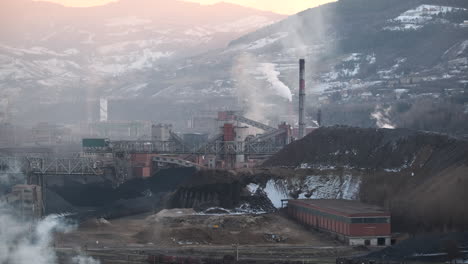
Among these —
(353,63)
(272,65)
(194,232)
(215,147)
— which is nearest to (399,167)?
(194,232)

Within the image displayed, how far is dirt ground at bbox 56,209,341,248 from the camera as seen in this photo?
28.2m

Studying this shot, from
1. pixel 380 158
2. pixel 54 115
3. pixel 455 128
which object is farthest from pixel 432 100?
pixel 54 115

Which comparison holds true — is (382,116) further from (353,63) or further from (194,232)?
(194,232)

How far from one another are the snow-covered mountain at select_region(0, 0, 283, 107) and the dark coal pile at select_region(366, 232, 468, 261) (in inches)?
2812

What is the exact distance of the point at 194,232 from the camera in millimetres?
28953

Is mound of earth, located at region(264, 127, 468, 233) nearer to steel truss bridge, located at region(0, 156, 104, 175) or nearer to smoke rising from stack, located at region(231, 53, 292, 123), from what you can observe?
steel truss bridge, located at region(0, 156, 104, 175)

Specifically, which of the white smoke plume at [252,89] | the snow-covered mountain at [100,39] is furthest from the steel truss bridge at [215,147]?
the snow-covered mountain at [100,39]

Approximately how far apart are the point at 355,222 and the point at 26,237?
9910mm

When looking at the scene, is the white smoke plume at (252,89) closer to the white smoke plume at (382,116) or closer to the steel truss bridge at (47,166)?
the white smoke plume at (382,116)

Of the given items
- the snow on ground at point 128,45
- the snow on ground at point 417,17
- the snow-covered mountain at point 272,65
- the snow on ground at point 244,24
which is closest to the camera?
the snow-covered mountain at point 272,65

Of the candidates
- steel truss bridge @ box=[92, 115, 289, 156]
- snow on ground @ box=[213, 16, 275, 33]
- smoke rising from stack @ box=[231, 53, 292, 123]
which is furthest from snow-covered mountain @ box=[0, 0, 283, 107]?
steel truss bridge @ box=[92, 115, 289, 156]

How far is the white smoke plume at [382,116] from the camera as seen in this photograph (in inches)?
2400

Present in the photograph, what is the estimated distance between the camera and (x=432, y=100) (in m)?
64.0

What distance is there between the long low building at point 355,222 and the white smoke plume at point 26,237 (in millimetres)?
8318
